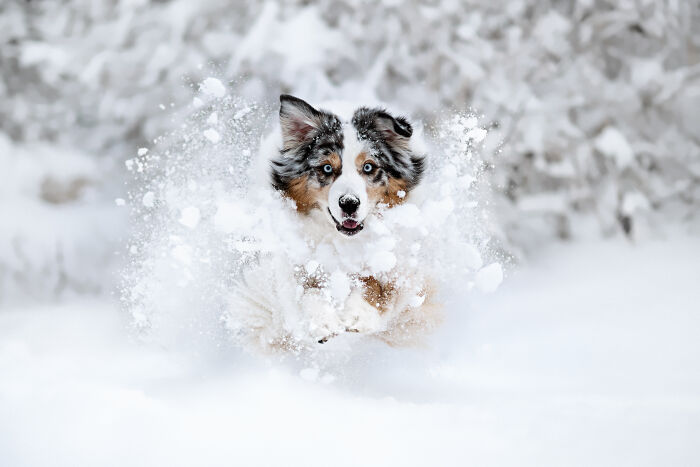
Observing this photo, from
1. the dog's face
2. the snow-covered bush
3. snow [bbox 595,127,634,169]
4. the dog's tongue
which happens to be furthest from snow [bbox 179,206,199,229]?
snow [bbox 595,127,634,169]

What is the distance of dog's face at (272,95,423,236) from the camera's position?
8.68 ft

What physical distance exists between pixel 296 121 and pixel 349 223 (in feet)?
2.01

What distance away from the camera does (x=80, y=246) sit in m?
4.80

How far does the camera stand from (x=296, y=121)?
2879 mm

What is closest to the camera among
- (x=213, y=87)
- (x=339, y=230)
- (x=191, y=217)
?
(x=339, y=230)

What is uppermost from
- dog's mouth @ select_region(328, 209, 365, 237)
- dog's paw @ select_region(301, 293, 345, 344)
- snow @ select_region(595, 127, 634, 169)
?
snow @ select_region(595, 127, 634, 169)

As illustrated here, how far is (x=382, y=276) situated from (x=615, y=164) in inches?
113

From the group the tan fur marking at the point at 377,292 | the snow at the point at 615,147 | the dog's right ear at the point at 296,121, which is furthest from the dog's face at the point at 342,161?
the snow at the point at 615,147

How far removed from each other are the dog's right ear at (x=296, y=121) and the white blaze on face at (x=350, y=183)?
164mm

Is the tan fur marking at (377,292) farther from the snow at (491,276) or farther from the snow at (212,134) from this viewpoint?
the snow at (212,134)

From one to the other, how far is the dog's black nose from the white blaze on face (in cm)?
1

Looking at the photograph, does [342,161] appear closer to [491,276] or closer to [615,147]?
[491,276]

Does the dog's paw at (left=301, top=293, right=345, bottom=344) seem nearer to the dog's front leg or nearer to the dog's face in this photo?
the dog's front leg

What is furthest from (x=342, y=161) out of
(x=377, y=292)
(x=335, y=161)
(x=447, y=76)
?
(x=447, y=76)
